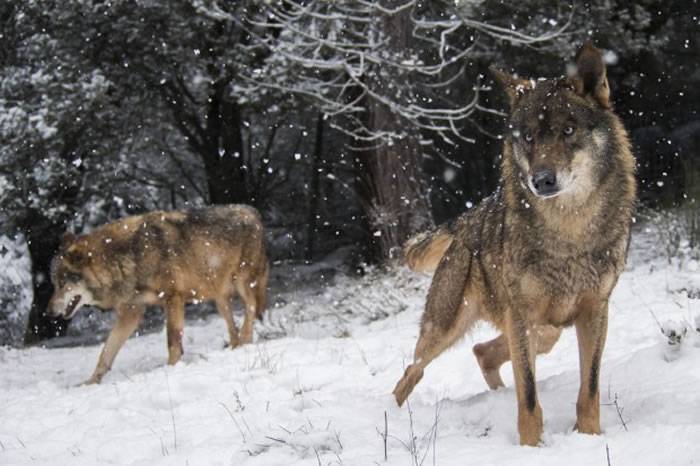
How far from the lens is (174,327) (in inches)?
360

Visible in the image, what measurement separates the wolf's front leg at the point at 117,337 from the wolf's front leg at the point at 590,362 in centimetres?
613

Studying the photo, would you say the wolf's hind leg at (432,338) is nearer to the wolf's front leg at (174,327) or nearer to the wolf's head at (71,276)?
the wolf's front leg at (174,327)

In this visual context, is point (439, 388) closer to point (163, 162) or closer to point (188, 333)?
point (188, 333)

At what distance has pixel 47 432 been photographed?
5406 mm

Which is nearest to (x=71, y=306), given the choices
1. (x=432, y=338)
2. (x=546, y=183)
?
(x=432, y=338)

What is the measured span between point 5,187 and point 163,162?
26.3ft

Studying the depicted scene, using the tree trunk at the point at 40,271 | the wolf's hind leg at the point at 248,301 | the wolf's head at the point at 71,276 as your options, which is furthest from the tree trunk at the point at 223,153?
the wolf's head at the point at 71,276

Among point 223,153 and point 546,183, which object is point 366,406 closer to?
point 546,183

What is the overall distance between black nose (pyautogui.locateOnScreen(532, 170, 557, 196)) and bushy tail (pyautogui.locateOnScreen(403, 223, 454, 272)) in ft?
6.37

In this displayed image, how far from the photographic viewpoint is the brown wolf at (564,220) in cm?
407

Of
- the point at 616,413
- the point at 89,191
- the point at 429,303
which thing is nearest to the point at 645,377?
the point at 616,413

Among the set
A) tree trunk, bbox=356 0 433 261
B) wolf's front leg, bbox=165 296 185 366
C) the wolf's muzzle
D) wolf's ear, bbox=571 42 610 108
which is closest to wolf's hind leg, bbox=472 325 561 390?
the wolf's muzzle

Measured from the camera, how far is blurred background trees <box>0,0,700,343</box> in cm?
1267

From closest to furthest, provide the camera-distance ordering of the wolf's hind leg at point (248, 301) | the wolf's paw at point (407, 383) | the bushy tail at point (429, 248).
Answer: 1. the wolf's paw at point (407, 383)
2. the bushy tail at point (429, 248)
3. the wolf's hind leg at point (248, 301)
